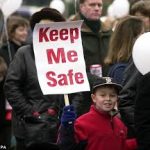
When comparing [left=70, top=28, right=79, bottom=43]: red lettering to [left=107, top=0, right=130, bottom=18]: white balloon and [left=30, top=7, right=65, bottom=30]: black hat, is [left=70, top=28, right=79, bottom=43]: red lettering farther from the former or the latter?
[left=107, top=0, right=130, bottom=18]: white balloon

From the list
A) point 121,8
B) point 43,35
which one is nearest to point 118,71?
point 43,35

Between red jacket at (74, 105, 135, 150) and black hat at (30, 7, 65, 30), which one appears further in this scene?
black hat at (30, 7, 65, 30)

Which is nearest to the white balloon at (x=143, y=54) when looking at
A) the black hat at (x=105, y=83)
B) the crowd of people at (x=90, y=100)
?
the crowd of people at (x=90, y=100)

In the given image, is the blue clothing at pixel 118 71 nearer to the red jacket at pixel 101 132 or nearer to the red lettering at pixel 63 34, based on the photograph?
the red jacket at pixel 101 132

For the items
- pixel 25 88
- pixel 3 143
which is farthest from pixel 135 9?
pixel 3 143

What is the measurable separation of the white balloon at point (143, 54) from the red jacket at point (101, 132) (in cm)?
74

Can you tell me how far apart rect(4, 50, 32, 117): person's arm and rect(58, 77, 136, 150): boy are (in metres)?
0.91

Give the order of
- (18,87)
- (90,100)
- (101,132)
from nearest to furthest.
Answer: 1. (101,132)
2. (18,87)
3. (90,100)

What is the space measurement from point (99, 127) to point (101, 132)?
5 cm

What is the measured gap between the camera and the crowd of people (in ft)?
19.3

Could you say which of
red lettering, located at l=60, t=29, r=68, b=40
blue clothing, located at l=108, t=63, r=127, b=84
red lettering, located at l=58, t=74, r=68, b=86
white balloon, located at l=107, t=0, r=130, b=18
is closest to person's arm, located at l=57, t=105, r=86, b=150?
red lettering, located at l=58, t=74, r=68, b=86

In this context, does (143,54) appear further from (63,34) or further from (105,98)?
(63,34)

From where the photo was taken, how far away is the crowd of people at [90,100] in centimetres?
589

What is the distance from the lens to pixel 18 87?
6.99 meters
